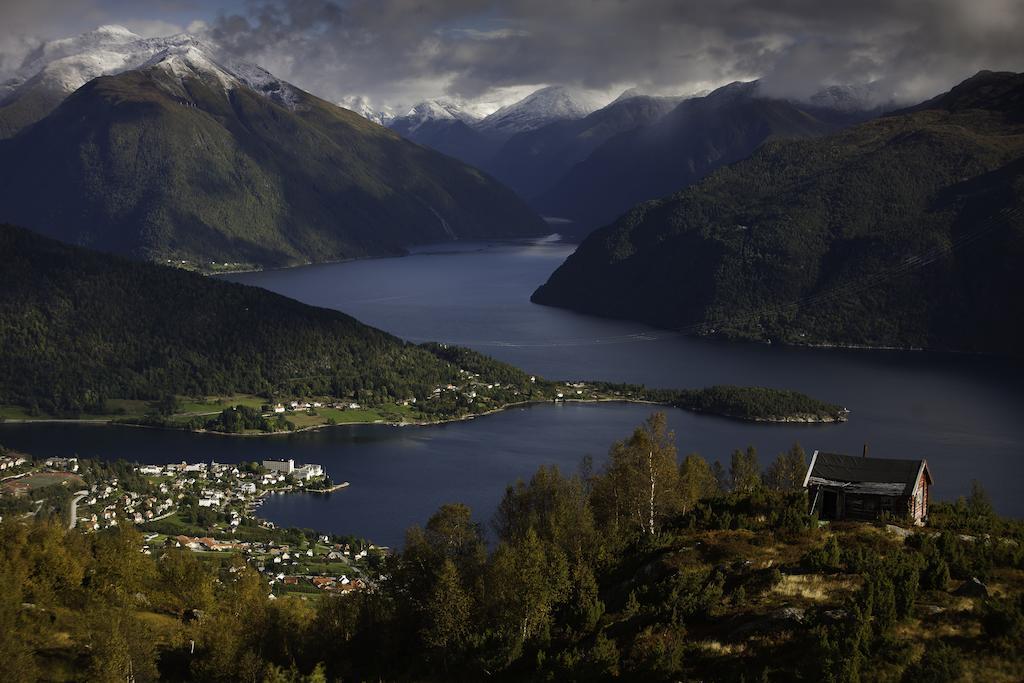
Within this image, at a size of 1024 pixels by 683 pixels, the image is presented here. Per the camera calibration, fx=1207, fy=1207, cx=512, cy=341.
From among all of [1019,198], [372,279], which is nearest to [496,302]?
[372,279]

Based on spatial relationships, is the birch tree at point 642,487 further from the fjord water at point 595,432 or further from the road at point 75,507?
the road at point 75,507

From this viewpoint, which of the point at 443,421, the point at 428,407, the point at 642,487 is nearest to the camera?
the point at 642,487

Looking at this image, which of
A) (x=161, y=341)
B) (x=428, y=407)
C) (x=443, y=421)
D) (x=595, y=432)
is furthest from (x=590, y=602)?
(x=161, y=341)

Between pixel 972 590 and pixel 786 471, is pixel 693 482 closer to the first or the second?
pixel 786 471

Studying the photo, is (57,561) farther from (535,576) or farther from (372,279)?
(372,279)

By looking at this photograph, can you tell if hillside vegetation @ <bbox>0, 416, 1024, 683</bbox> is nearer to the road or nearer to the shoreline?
the road

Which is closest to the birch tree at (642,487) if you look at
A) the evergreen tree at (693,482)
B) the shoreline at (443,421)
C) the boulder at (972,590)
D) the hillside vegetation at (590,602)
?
the hillside vegetation at (590,602)
